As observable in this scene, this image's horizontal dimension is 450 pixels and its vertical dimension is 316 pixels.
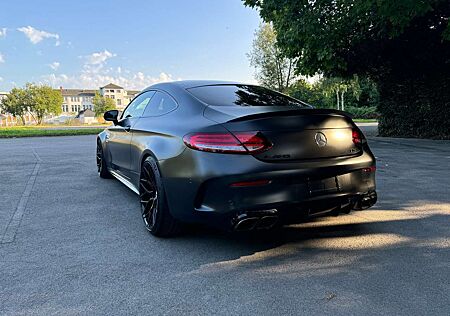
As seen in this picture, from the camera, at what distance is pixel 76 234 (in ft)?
11.8

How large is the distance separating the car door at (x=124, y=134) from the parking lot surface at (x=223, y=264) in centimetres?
58

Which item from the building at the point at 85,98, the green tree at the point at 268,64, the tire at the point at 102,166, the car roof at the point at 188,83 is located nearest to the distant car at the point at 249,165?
the car roof at the point at 188,83

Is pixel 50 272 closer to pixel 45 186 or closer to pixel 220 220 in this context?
pixel 220 220

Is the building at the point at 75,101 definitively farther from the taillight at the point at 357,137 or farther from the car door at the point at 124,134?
the taillight at the point at 357,137

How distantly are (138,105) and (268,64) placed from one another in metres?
38.9

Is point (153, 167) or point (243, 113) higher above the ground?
point (243, 113)

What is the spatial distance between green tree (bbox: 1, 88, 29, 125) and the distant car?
251ft

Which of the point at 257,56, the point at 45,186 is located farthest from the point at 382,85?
the point at 257,56

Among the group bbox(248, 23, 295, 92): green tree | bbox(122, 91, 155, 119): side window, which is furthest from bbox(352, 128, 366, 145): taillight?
bbox(248, 23, 295, 92): green tree

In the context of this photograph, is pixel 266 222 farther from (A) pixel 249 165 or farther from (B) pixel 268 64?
(B) pixel 268 64

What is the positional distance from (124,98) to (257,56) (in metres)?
108

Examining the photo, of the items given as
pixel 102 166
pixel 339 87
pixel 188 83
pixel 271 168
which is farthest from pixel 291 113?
pixel 339 87

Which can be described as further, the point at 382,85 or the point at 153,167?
the point at 382,85

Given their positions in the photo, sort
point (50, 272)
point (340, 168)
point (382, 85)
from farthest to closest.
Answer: point (382, 85) < point (340, 168) < point (50, 272)
